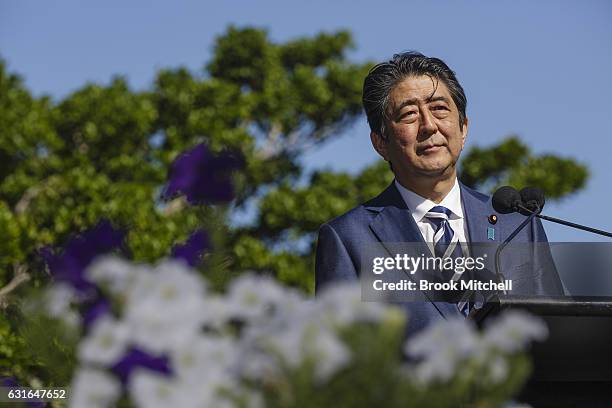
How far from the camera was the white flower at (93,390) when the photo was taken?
4.12ft

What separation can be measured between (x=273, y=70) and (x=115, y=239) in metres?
17.6

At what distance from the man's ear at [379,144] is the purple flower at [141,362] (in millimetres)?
2847

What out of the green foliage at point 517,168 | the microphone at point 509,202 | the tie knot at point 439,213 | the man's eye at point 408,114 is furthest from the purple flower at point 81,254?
the green foliage at point 517,168

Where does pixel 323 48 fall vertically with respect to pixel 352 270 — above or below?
above

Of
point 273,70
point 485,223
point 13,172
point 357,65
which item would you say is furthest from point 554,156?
point 485,223

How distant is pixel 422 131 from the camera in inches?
153

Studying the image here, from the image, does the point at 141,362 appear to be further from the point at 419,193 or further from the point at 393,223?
the point at 419,193

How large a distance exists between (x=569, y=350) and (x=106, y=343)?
5.47ft

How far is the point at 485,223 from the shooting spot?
3.71 meters

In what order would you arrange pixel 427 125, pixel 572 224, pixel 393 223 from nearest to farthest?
pixel 572 224
pixel 393 223
pixel 427 125

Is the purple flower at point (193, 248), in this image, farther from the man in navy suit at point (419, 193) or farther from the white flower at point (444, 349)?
the man in navy suit at point (419, 193)

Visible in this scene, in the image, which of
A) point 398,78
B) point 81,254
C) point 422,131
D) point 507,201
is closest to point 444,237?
point 507,201

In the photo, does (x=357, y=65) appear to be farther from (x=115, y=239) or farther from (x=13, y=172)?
(x=115, y=239)

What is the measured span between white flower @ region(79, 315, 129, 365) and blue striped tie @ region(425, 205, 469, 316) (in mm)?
2231
